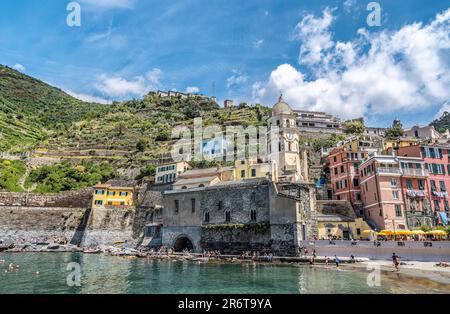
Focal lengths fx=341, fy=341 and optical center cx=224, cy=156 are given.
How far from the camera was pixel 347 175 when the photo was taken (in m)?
43.7

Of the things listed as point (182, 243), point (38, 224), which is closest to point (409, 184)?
point (182, 243)

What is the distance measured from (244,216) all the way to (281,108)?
19.3m

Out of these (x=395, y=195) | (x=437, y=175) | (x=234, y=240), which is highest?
(x=437, y=175)

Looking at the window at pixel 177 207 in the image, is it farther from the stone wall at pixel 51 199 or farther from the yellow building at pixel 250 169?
the stone wall at pixel 51 199

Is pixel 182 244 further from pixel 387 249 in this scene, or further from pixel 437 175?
pixel 437 175

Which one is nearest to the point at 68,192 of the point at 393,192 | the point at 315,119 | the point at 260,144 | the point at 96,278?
the point at 96,278

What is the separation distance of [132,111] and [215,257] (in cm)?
7847

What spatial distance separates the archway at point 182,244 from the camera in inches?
1594

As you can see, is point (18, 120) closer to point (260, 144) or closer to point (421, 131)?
point (260, 144)

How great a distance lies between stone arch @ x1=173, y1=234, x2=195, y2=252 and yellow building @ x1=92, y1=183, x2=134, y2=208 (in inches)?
524

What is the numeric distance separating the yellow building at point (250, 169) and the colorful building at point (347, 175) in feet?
32.6

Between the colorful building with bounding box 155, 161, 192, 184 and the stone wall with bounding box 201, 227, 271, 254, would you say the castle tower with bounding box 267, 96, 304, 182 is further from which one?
the colorful building with bounding box 155, 161, 192, 184

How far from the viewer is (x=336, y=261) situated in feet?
90.7

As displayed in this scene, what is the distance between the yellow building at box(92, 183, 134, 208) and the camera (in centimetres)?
4962
